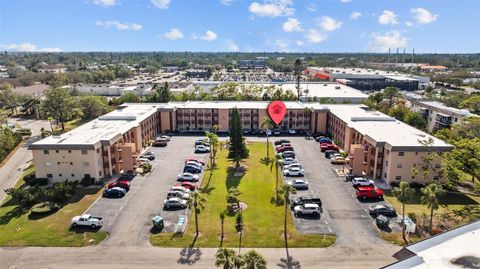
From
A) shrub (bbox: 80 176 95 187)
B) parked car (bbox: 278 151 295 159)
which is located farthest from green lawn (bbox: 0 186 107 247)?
parked car (bbox: 278 151 295 159)

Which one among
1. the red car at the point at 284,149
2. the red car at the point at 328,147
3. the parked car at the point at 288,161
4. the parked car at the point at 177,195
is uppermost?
the red car at the point at 328,147

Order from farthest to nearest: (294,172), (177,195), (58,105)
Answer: (58,105), (294,172), (177,195)

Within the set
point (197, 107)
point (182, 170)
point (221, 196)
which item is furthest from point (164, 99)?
point (221, 196)

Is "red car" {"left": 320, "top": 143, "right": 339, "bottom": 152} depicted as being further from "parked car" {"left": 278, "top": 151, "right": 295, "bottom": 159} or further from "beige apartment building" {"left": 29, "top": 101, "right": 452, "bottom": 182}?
"parked car" {"left": 278, "top": 151, "right": 295, "bottom": 159}

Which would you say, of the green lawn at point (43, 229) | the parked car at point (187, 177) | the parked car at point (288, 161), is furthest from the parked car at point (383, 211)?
the green lawn at point (43, 229)

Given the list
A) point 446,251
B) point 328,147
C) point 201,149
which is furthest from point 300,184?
point 446,251

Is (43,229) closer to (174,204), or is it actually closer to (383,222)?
(174,204)

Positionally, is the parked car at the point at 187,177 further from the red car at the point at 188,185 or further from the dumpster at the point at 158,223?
the dumpster at the point at 158,223
